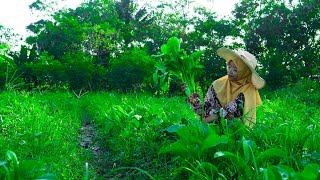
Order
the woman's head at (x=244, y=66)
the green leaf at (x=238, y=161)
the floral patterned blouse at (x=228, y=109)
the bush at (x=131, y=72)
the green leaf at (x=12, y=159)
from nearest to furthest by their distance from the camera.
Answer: the green leaf at (x=12, y=159)
the green leaf at (x=238, y=161)
the woman's head at (x=244, y=66)
the floral patterned blouse at (x=228, y=109)
the bush at (x=131, y=72)

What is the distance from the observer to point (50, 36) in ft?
62.9

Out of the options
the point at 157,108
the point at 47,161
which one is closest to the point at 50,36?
the point at 157,108

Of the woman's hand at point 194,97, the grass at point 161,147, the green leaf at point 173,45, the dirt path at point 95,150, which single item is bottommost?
the dirt path at point 95,150

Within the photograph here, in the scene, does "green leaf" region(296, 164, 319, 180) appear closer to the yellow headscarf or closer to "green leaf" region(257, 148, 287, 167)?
"green leaf" region(257, 148, 287, 167)

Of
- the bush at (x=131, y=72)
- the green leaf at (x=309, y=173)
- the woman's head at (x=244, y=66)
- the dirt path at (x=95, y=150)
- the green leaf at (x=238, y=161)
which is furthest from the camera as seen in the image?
the bush at (x=131, y=72)

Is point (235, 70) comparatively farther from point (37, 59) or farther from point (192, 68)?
point (37, 59)

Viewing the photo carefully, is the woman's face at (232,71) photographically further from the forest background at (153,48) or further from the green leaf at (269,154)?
the forest background at (153,48)

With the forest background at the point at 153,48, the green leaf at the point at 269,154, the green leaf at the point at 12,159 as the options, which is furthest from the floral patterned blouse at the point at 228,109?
the forest background at the point at 153,48

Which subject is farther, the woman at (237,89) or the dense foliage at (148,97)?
the woman at (237,89)

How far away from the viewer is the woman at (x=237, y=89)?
12.0 ft

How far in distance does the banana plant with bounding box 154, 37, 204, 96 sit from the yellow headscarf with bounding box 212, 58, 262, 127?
32 centimetres

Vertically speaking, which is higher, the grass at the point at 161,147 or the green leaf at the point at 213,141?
the green leaf at the point at 213,141

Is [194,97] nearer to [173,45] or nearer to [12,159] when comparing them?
[173,45]

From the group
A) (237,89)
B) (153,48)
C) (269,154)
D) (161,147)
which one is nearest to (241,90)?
(237,89)
